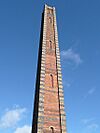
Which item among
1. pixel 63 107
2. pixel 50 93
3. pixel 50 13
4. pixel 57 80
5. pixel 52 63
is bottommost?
pixel 63 107

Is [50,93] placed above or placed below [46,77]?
below

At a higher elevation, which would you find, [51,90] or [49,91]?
[51,90]

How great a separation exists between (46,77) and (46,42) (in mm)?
6044

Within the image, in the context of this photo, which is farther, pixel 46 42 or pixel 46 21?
pixel 46 21

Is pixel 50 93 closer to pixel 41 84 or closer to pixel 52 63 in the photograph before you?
pixel 41 84

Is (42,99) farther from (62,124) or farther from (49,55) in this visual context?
(49,55)

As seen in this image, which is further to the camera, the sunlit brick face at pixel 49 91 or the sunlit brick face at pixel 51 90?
the sunlit brick face at pixel 51 90

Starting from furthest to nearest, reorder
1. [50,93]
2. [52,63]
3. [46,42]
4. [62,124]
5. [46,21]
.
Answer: [46,21], [46,42], [52,63], [50,93], [62,124]

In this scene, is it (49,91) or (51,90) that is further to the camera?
(51,90)

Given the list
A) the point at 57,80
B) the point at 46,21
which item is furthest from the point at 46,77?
the point at 46,21

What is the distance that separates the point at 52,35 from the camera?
32531 mm

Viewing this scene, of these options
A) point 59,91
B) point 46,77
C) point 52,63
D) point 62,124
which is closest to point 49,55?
point 52,63

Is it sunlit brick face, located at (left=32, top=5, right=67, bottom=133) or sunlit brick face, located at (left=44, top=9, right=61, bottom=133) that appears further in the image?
sunlit brick face, located at (left=44, top=9, right=61, bottom=133)

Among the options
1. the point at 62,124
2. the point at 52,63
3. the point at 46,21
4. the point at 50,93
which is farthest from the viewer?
the point at 46,21
